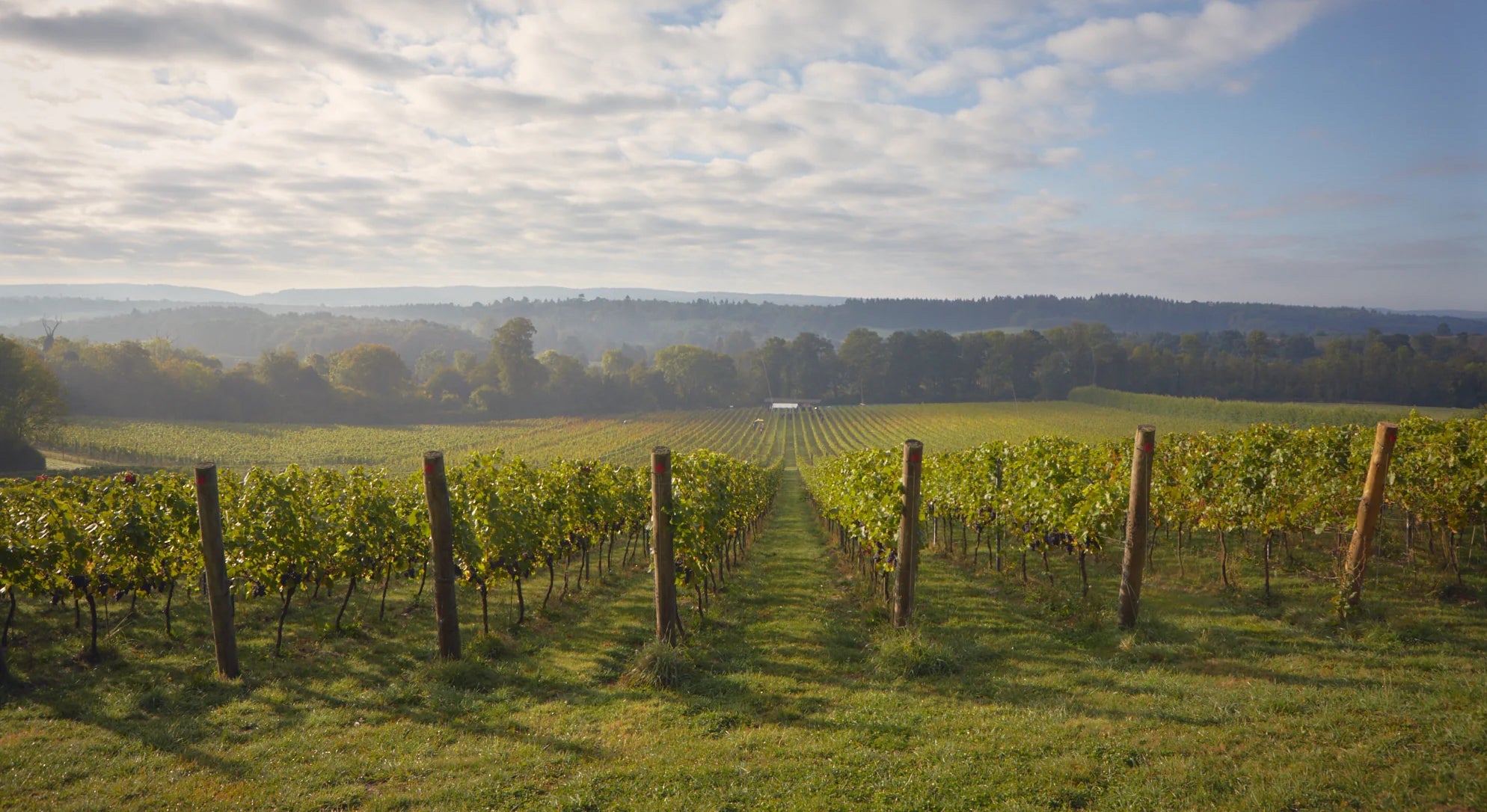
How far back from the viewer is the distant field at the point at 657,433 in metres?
57.9

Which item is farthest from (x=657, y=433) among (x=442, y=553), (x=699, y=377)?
(x=442, y=553)

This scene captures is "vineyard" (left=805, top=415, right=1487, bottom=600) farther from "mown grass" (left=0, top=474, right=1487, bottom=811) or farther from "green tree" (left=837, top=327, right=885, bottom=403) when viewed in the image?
"green tree" (left=837, top=327, right=885, bottom=403)

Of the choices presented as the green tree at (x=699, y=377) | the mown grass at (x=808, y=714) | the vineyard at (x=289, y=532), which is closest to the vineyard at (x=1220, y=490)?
the mown grass at (x=808, y=714)

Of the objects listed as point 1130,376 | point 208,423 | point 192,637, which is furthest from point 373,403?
point 1130,376

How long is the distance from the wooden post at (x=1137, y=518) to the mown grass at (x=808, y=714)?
652 mm

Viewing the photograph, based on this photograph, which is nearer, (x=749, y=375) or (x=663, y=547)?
(x=663, y=547)

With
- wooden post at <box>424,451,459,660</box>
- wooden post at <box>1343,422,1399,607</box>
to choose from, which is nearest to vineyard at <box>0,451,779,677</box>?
wooden post at <box>424,451,459,660</box>

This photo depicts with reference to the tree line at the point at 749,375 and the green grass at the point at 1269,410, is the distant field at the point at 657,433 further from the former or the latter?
the tree line at the point at 749,375

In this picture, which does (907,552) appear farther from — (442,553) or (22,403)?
(22,403)

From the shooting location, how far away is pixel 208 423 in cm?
7838

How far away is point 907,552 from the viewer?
9766 mm

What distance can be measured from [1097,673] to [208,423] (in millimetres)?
96418

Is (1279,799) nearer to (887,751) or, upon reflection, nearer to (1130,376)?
(887,751)

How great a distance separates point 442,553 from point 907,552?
6.42 meters
